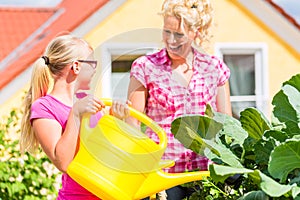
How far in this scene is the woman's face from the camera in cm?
269

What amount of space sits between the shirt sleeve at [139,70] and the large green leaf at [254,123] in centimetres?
93

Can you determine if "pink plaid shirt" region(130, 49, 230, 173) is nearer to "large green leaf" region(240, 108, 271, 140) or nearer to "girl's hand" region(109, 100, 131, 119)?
"girl's hand" region(109, 100, 131, 119)

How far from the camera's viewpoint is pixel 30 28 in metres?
14.7

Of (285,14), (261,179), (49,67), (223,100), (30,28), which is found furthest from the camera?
(30,28)

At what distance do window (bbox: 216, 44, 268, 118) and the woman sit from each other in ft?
27.6

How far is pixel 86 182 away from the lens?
255 cm

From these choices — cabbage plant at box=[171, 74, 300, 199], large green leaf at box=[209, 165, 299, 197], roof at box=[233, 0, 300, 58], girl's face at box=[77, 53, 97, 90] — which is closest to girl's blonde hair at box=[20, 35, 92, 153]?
girl's face at box=[77, 53, 97, 90]

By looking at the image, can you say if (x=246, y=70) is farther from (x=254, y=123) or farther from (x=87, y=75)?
(x=254, y=123)

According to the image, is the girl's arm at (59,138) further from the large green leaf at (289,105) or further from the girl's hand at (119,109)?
the large green leaf at (289,105)

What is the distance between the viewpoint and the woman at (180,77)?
2840 millimetres

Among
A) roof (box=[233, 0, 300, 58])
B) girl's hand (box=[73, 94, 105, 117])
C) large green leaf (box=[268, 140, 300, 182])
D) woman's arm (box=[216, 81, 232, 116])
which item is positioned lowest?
large green leaf (box=[268, 140, 300, 182])

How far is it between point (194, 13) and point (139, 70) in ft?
1.14

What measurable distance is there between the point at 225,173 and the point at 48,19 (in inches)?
509

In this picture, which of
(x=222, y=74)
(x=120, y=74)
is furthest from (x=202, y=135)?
(x=222, y=74)
